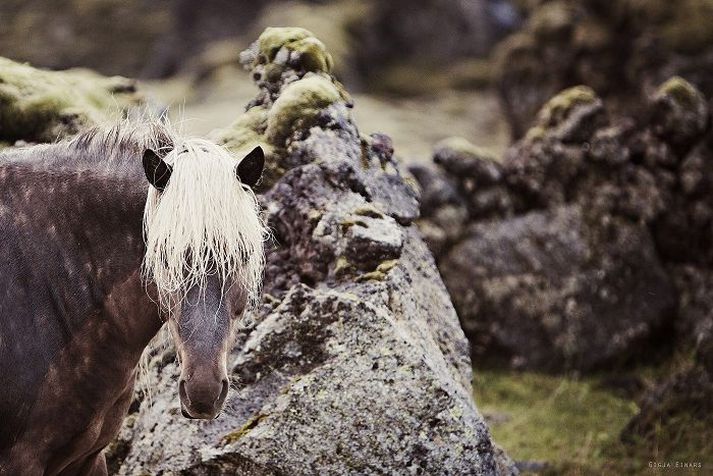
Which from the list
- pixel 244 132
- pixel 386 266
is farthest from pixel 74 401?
pixel 244 132

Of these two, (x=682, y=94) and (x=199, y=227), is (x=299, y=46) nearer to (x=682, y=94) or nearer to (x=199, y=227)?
(x=199, y=227)

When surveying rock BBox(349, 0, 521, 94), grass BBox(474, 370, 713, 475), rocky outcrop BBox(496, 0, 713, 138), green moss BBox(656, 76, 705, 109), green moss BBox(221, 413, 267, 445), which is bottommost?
grass BBox(474, 370, 713, 475)

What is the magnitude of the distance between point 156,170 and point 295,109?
248 centimetres

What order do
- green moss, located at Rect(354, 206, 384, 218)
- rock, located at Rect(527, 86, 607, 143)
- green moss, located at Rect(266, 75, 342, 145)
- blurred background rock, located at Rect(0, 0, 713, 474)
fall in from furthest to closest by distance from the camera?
rock, located at Rect(527, 86, 607, 143), blurred background rock, located at Rect(0, 0, 713, 474), green moss, located at Rect(266, 75, 342, 145), green moss, located at Rect(354, 206, 384, 218)

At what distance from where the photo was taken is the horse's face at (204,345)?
12.4 ft

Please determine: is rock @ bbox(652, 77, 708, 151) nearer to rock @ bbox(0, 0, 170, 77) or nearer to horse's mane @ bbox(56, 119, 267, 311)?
horse's mane @ bbox(56, 119, 267, 311)

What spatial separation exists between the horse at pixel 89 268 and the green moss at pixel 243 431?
921 mm

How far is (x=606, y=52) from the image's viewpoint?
1823 cm

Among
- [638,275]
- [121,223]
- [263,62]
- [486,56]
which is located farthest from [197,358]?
[486,56]

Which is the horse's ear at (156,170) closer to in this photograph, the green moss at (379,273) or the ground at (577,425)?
the green moss at (379,273)

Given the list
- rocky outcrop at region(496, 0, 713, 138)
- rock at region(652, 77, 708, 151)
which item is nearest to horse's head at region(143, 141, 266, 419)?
rock at region(652, 77, 708, 151)

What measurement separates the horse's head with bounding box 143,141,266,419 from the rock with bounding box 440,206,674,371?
713 cm

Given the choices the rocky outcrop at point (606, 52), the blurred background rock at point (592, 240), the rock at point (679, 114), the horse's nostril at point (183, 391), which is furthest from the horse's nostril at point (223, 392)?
the rocky outcrop at point (606, 52)

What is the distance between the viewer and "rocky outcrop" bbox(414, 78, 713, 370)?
413 inches
